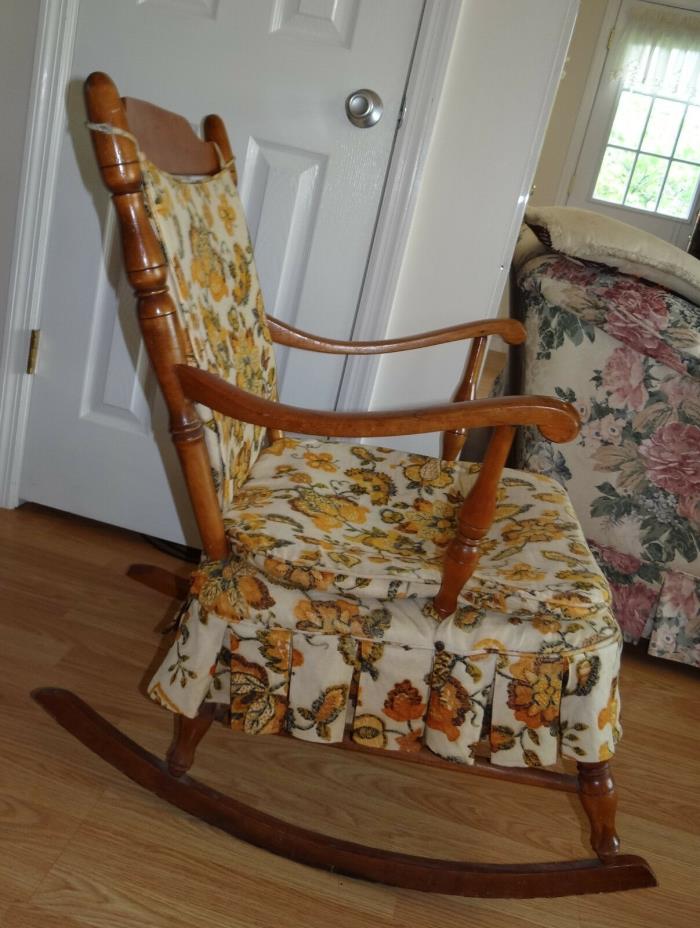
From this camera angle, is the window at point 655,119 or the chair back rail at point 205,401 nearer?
the chair back rail at point 205,401

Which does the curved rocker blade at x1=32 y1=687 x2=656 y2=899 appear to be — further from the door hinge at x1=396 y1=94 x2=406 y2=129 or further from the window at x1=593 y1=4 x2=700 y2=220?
the window at x1=593 y1=4 x2=700 y2=220

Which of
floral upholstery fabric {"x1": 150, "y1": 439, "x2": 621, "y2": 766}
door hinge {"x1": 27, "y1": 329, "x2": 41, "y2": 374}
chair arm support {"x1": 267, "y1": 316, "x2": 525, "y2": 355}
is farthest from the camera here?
door hinge {"x1": 27, "y1": 329, "x2": 41, "y2": 374}

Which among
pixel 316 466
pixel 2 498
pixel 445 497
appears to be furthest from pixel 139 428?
pixel 445 497

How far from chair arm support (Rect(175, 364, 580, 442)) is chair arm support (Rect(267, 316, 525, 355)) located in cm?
40

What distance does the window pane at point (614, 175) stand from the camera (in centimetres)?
493

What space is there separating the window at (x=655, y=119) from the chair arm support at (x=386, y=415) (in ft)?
14.8

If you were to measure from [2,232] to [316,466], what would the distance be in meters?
0.88

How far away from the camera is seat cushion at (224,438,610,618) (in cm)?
99

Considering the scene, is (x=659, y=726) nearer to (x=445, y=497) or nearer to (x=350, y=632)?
(x=445, y=497)

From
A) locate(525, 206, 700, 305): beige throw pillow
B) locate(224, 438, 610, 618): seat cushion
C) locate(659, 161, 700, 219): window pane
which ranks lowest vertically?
locate(224, 438, 610, 618): seat cushion

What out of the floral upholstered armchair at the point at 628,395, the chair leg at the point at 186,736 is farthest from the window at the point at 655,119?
the chair leg at the point at 186,736

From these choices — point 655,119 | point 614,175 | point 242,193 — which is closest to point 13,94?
point 242,193

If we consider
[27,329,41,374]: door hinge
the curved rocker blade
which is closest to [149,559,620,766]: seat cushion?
the curved rocker blade

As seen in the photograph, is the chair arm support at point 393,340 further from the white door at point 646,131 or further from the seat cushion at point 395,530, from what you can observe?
the white door at point 646,131
